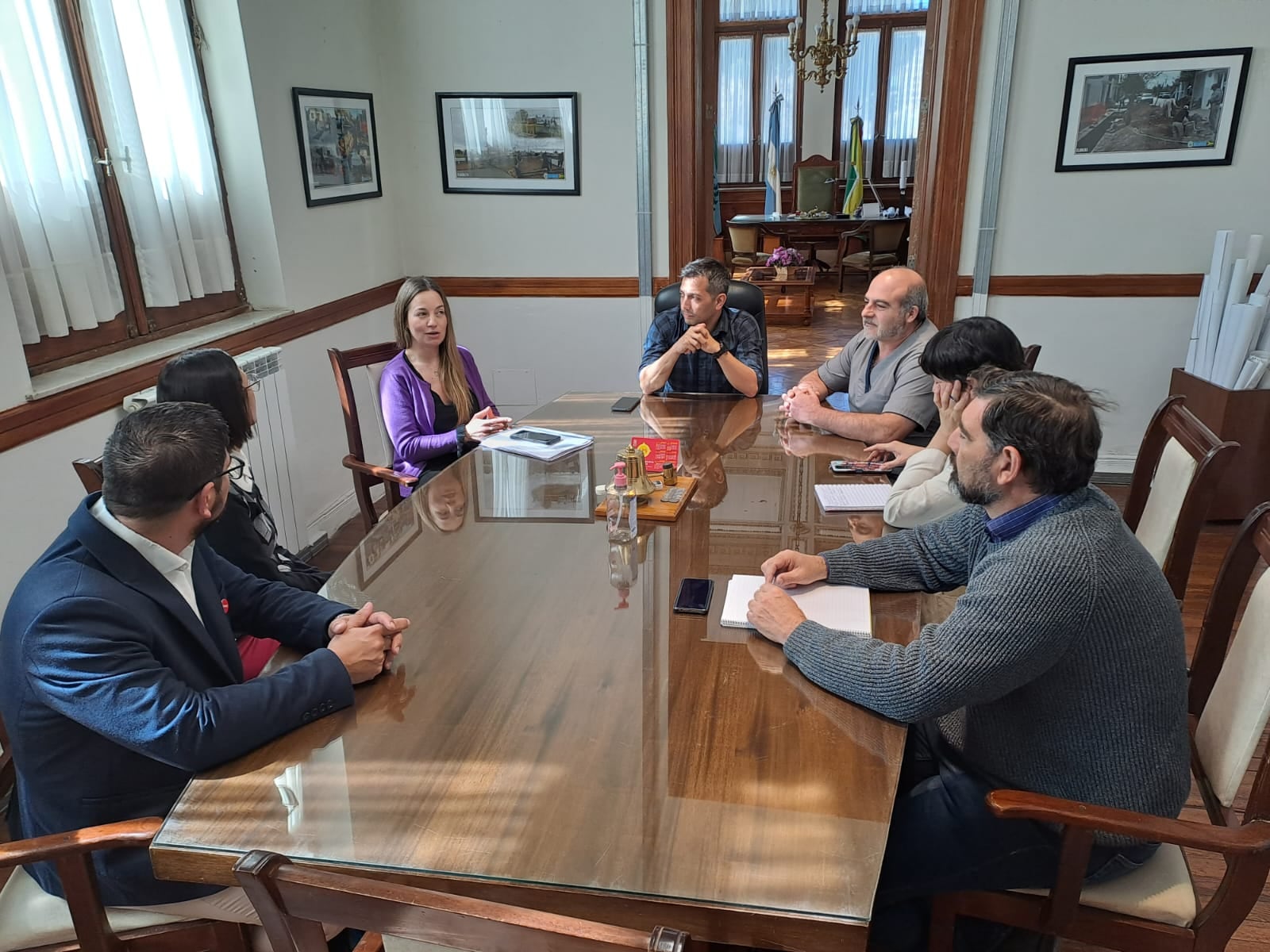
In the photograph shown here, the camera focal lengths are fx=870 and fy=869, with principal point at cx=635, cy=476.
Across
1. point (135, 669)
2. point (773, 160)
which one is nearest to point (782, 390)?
point (135, 669)

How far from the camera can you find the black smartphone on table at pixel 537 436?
2.66m

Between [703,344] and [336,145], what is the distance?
2.12m

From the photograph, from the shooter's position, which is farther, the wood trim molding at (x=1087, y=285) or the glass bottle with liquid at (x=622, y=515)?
the wood trim molding at (x=1087, y=285)

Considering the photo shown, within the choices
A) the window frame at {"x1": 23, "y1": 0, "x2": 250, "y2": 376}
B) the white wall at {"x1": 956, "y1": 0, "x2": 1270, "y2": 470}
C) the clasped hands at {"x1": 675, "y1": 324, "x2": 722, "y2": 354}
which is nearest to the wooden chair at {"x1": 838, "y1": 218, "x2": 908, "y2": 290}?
the white wall at {"x1": 956, "y1": 0, "x2": 1270, "y2": 470}

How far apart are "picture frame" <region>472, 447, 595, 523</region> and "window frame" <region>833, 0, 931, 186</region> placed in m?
8.93

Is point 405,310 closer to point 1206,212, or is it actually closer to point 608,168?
point 608,168

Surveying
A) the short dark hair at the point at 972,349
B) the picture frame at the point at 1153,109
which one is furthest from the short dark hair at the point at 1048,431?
the picture frame at the point at 1153,109

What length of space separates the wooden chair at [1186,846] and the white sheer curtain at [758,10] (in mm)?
10359

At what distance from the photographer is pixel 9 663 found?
1269 mm

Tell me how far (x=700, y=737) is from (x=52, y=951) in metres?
1.03

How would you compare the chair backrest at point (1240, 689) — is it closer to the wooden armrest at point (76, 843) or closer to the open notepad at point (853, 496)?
the open notepad at point (853, 496)

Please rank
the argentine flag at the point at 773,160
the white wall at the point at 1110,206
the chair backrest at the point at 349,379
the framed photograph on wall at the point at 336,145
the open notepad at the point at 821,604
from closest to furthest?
the open notepad at the point at 821,604 → the chair backrest at the point at 349,379 → the framed photograph on wall at the point at 336,145 → the white wall at the point at 1110,206 → the argentine flag at the point at 773,160

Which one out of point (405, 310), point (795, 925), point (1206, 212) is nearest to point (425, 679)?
point (795, 925)

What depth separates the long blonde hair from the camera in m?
2.95
